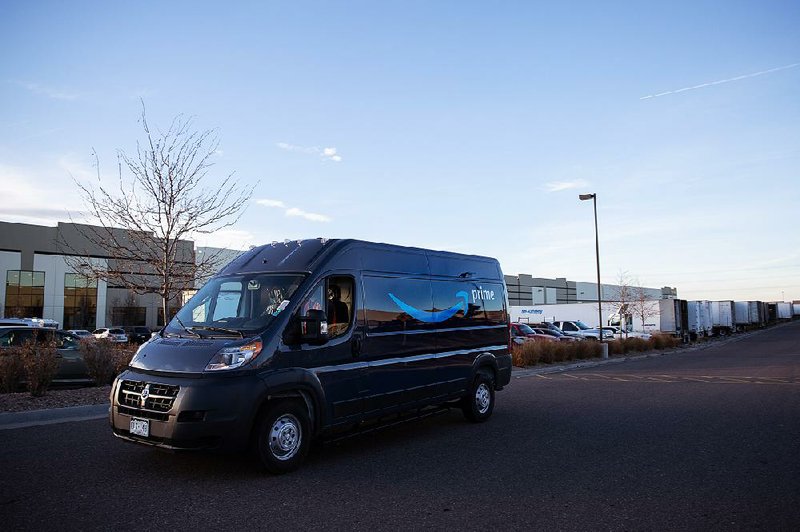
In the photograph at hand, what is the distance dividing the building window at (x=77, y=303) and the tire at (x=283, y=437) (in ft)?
177

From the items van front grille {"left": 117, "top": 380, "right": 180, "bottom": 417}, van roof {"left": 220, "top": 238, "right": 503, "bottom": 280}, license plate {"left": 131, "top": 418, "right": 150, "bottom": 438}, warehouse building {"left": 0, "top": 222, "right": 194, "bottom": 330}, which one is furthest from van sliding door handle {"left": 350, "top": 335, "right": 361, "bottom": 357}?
warehouse building {"left": 0, "top": 222, "right": 194, "bottom": 330}

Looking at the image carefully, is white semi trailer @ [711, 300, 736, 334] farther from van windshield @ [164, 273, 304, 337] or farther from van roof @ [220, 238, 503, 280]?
van windshield @ [164, 273, 304, 337]

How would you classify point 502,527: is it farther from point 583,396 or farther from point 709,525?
point 583,396

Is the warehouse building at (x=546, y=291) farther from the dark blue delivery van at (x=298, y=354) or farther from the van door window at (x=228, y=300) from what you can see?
the van door window at (x=228, y=300)

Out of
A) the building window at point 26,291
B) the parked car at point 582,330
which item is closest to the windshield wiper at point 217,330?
the parked car at point 582,330

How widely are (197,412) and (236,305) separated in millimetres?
1490

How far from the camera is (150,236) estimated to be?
13.7 meters

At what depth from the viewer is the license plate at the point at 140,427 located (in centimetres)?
543

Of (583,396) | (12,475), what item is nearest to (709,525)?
(12,475)

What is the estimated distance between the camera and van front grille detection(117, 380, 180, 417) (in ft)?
17.7

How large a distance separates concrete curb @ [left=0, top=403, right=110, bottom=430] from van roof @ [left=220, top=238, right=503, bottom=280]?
168 inches

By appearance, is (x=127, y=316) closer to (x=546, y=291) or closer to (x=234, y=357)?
(x=234, y=357)

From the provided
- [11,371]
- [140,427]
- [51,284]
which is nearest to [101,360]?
[11,371]

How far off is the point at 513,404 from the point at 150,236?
31.3ft
